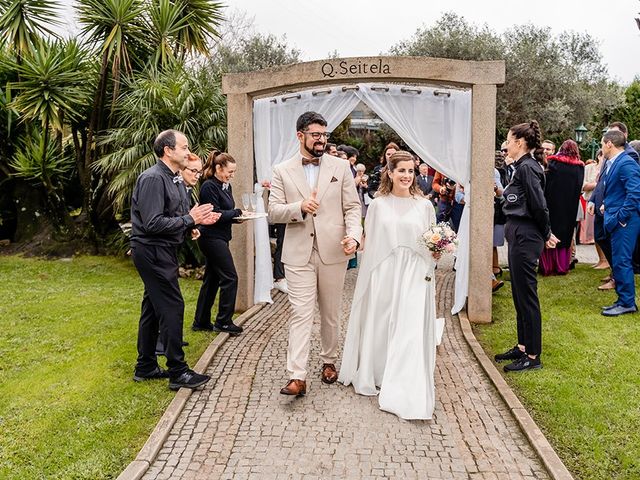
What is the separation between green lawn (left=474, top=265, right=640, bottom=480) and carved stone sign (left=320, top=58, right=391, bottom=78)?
3509mm

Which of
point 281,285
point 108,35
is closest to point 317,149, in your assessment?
point 281,285

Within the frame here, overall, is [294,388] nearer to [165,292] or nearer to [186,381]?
[186,381]

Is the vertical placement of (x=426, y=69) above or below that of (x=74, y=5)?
below

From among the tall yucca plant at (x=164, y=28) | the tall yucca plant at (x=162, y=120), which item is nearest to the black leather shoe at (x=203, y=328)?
the tall yucca plant at (x=162, y=120)

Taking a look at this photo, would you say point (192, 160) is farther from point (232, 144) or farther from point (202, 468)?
point (202, 468)

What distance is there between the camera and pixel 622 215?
7.69 meters

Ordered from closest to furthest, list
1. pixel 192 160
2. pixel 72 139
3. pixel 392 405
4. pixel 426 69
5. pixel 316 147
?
pixel 392 405 → pixel 316 147 → pixel 192 160 → pixel 426 69 → pixel 72 139

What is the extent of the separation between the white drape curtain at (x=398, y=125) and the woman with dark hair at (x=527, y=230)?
219 centimetres

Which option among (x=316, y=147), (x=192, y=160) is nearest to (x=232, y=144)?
(x=192, y=160)

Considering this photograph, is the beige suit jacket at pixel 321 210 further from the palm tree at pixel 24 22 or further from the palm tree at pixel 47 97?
the palm tree at pixel 24 22

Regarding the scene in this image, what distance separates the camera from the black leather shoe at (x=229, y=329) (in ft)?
24.1

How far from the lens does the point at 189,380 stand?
551 cm

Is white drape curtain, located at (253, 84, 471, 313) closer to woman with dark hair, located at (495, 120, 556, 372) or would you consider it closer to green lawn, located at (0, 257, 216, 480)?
woman with dark hair, located at (495, 120, 556, 372)

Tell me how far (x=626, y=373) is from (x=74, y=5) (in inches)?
479
